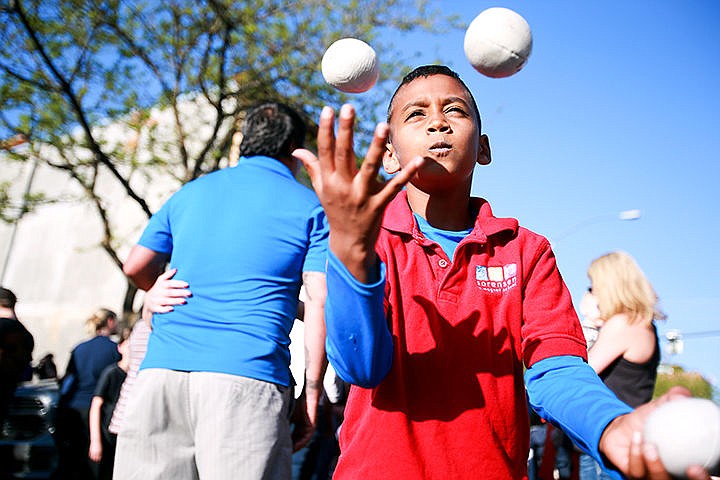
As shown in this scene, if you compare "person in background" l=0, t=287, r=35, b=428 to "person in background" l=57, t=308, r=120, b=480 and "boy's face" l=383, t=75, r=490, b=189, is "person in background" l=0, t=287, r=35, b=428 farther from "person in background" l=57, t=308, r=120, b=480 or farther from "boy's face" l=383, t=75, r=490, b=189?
"boy's face" l=383, t=75, r=490, b=189

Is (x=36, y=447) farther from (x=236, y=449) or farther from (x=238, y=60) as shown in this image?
(x=238, y=60)

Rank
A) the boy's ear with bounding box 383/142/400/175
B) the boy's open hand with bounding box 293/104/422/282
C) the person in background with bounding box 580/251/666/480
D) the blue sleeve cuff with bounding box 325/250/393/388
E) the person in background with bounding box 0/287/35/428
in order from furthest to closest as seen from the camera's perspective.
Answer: the person in background with bounding box 0/287/35/428 < the person in background with bounding box 580/251/666/480 < the boy's ear with bounding box 383/142/400/175 < the blue sleeve cuff with bounding box 325/250/393/388 < the boy's open hand with bounding box 293/104/422/282

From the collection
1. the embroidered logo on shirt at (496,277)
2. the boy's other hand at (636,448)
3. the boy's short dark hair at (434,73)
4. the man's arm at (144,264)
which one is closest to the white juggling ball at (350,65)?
the boy's short dark hair at (434,73)

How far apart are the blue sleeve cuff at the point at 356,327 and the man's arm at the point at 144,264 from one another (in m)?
1.63

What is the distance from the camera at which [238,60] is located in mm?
12289

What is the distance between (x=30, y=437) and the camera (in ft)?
26.0

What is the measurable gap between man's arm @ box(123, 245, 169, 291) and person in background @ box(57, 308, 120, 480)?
4923 mm

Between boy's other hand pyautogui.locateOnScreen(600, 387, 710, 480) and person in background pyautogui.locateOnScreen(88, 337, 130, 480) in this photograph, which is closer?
boy's other hand pyautogui.locateOnScreen(600, 387, 710, 480)

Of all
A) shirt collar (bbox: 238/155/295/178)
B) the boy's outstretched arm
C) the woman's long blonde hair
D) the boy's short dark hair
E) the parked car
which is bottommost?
the parked car

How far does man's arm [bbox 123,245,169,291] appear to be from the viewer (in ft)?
10.1

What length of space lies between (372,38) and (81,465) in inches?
348

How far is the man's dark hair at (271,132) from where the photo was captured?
322 cm

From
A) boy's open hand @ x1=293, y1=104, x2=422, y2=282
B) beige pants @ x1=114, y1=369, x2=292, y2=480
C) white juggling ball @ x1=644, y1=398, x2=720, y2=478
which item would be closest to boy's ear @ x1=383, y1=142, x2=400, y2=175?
boy's open hand @ x1=293, y1=104, x2=422, y2=282

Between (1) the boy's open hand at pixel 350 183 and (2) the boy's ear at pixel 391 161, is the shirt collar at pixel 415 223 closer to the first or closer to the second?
(2) the boy's ear at pixel 391 161
